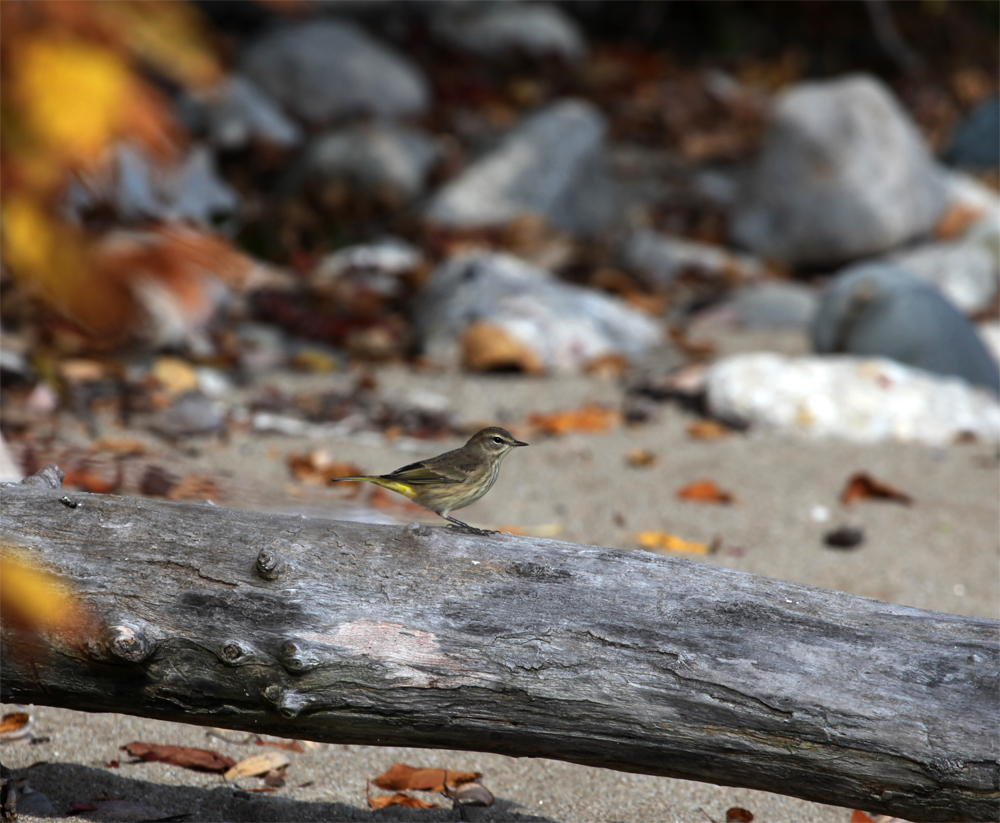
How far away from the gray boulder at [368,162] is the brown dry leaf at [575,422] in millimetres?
5599

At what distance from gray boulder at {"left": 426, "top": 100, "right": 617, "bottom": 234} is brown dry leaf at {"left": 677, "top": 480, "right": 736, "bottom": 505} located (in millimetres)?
6115

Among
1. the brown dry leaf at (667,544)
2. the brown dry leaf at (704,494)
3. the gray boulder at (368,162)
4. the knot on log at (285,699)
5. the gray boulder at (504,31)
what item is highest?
the gray boulder at (504,31)

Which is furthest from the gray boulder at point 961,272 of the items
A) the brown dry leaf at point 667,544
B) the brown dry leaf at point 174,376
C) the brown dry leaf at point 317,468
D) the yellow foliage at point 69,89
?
the yellow foliage at point 69,89

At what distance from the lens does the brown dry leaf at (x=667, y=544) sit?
4625mm

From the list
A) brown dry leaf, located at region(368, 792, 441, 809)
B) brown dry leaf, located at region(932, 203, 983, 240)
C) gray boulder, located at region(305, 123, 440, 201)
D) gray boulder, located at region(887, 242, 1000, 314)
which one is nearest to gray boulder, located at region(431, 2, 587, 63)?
gray boulder, located at region(305, 123, 440, 201)

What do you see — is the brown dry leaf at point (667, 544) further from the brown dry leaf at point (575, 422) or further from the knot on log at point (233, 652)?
the knot on log at point (233, 652)

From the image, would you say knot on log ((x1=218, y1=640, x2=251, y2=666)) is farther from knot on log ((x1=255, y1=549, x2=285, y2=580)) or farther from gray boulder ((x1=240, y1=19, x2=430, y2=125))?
gray boulder ((x1=240, y1=19, x2=430, y2=125))

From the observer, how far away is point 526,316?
25.6ft

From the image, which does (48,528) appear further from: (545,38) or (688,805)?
(545,38)

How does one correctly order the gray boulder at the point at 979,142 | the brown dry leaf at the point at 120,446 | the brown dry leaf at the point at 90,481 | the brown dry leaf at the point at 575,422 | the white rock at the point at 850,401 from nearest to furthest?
the brown dry leaf at the point at 90,481 → the brown dry leaf at the point at 120,446 → the white rock at the point at 850,401 → the brown dry leaf at the point at 575,422 → the gray boulder at the point at 979,142

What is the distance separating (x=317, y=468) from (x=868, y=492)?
113 inches

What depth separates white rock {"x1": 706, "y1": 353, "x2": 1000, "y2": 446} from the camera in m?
6.19

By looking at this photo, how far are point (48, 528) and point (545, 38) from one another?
1390 cm

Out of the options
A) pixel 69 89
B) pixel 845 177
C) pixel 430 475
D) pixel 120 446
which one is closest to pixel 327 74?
pixel 845 177
